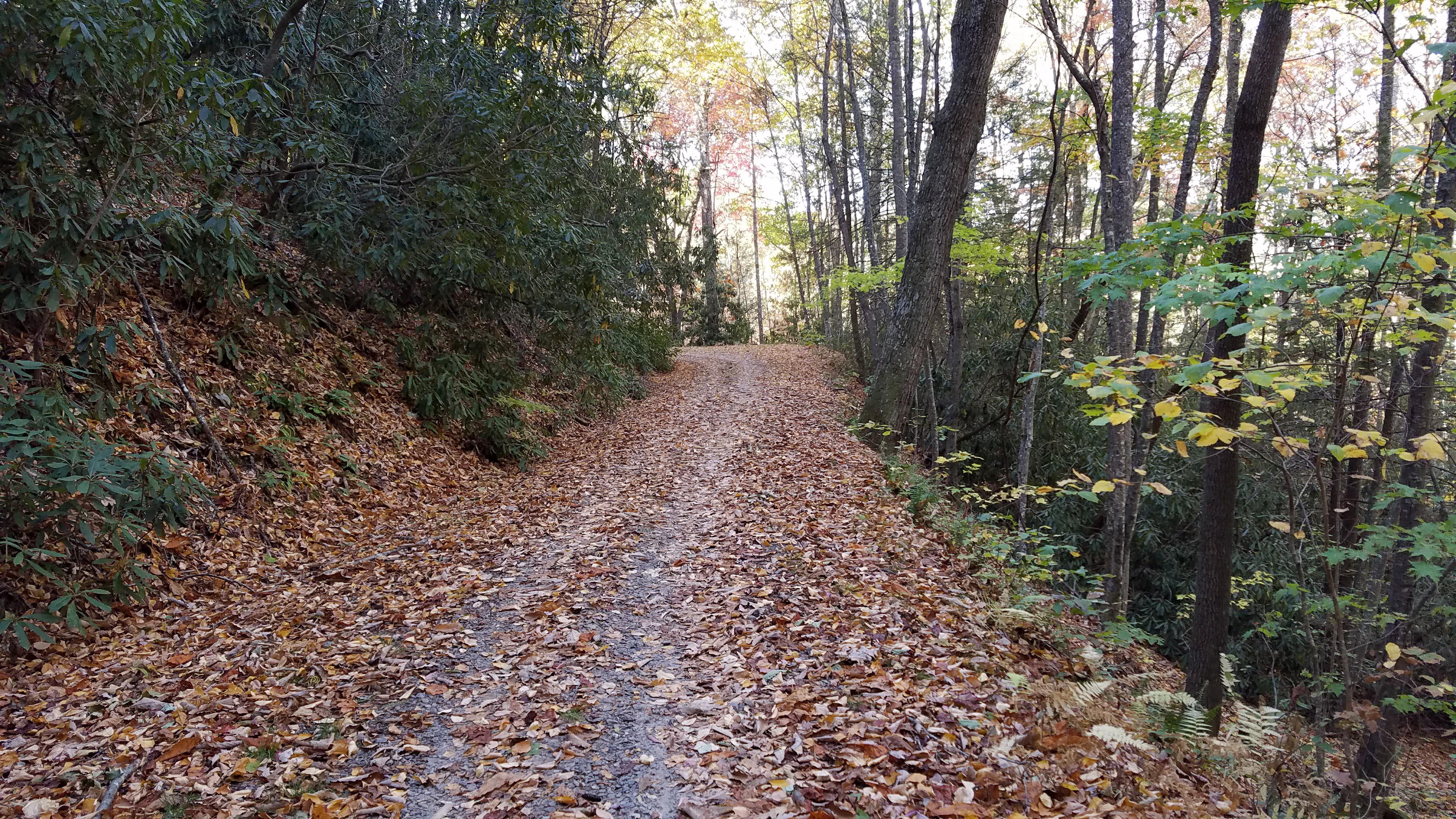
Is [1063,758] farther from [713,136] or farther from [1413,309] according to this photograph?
[713,136]

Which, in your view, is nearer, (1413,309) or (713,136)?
(1413,309)

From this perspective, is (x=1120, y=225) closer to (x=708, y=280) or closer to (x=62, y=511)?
(x=62, y=511)

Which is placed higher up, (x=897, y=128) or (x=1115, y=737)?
(x=897, y=128)

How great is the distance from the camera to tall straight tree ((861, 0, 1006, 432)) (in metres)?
7.84

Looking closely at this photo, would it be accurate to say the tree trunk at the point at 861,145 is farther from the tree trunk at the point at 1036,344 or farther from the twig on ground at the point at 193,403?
the twig on ground at the point at 193,403

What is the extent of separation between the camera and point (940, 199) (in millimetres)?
8422

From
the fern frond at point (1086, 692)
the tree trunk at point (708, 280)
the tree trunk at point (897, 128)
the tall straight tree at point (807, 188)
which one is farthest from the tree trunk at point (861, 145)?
the fern frond at point (1086, 692)

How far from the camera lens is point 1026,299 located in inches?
516

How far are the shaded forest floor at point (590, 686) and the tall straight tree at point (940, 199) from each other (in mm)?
2910

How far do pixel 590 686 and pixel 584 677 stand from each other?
0.11m

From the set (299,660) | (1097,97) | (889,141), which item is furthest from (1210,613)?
(889,141)

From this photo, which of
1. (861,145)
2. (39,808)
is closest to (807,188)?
(861,145)

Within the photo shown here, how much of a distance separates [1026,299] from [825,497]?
810 centimetres

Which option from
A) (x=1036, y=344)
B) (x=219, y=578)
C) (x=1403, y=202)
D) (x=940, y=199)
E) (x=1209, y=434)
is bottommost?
(x=219, y=578)
